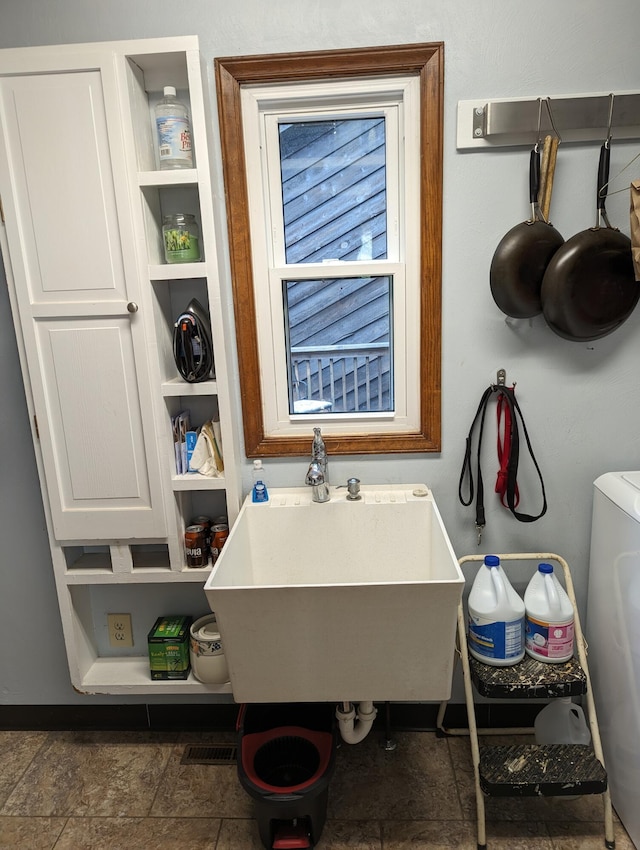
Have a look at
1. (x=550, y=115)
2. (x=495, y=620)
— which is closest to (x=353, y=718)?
(x=495, y=620)

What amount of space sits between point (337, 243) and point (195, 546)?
1.05m

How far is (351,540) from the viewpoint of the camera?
1.72m

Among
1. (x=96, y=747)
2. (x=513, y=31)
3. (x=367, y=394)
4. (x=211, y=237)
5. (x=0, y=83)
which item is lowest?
(x=96, y=747)

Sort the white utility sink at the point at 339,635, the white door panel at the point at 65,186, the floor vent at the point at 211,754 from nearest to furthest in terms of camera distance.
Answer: the white utility sink at the point at 339,635, the white door panel at the point at 65,186, the floor vent at the point at 211,754

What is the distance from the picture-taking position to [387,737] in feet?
6.22

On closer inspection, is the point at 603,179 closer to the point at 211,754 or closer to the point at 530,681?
the point at 530,681

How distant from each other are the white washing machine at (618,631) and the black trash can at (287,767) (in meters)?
0.83

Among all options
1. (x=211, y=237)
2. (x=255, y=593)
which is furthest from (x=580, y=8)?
(x=255, y=593)

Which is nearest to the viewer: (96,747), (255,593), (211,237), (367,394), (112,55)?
(255,593)

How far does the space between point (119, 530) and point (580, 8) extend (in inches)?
78.2

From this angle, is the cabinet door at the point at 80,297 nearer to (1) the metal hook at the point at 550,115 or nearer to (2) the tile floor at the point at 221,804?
(2) the tile floor at the point at 221,804

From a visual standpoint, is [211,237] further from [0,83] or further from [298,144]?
[0,83]

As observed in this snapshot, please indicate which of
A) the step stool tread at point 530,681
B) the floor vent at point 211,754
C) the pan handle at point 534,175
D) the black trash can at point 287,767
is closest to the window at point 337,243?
the pan handle at point 534,175

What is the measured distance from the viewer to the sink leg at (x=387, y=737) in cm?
187
